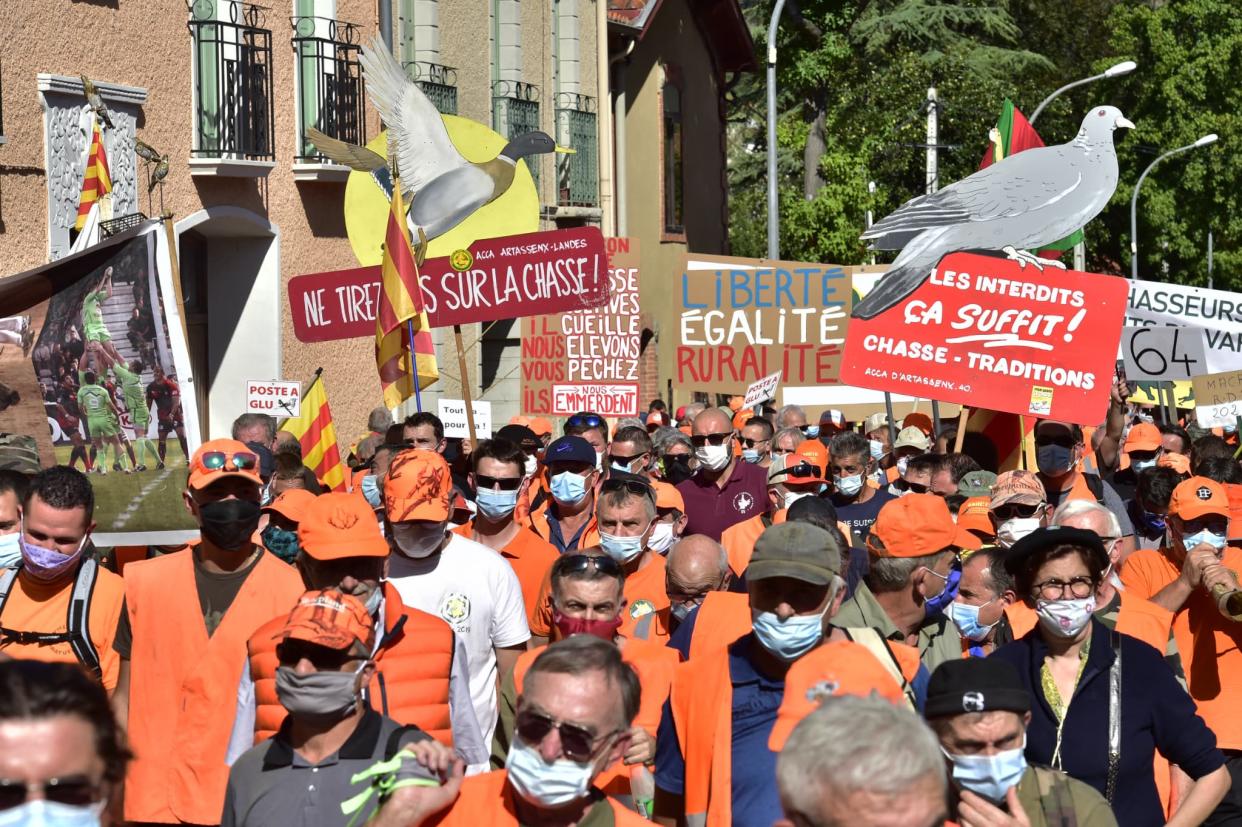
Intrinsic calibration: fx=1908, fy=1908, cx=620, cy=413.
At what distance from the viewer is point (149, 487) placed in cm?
785

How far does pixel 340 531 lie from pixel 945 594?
2.13 m

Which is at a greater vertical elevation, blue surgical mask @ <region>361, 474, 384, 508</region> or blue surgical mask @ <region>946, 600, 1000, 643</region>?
blue surgical mask @ <region>361, 474, 384, 508</region>

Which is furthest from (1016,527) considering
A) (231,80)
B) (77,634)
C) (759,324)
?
(231,80)

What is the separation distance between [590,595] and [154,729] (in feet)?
4.52

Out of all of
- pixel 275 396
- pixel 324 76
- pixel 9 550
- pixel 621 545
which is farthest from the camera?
pixel 324 76

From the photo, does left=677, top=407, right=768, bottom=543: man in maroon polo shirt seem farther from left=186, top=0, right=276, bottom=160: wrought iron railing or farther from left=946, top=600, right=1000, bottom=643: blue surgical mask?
left=186, top=0, right=276, bottom=160: wrought iron railing

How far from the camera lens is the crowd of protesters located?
3.90 m

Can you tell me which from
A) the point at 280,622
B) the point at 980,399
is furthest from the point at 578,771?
the point at 980,399

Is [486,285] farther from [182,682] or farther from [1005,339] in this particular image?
[182,682]

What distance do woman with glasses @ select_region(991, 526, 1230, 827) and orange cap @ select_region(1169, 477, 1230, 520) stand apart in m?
1.98

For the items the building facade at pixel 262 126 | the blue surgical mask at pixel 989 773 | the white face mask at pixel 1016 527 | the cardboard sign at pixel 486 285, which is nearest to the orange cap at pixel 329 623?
the blue surgical mask at pixel 989 773

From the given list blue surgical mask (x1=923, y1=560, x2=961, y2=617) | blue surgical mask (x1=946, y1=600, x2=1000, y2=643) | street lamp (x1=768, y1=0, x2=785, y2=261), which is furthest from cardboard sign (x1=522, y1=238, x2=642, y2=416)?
blue surgical mask (x1=923, y1=560, x2=961, y2=617)

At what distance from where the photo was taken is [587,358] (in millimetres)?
16781

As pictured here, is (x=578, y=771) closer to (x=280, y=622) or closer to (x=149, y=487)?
(x=280, y=622)
